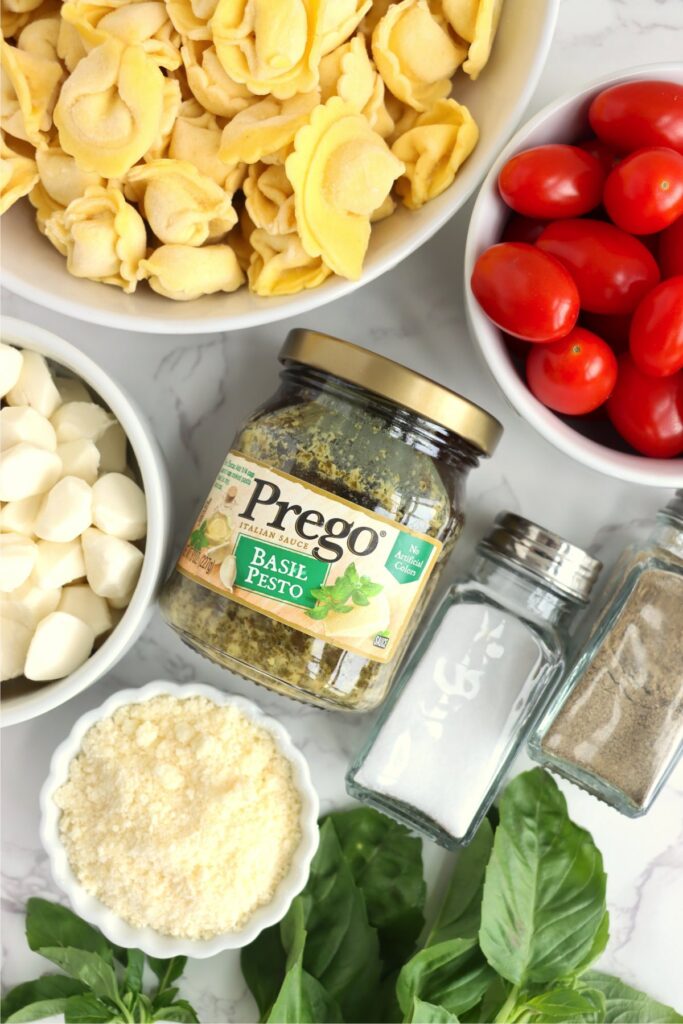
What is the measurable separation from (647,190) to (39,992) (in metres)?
1.16

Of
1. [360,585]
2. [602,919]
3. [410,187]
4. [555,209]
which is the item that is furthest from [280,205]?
[602,919]

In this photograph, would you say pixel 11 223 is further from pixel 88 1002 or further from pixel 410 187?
pixel 88 1002

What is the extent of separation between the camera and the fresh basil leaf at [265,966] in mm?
1122

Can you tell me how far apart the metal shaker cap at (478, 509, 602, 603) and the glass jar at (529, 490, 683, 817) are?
5cm

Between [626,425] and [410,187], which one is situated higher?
[410,187]

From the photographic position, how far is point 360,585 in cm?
91

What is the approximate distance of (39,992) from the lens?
1134mm

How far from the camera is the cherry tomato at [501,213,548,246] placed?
0.97 meters

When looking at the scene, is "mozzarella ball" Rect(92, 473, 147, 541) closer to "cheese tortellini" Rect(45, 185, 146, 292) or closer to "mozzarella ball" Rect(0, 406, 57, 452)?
"mozzarella ball" Rect(0, 406, 57, 452)

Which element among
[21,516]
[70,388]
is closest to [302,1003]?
[21,516]

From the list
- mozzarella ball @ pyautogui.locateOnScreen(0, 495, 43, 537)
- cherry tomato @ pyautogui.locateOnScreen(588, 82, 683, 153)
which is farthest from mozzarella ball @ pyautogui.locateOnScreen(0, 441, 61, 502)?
cherry tomato @ pyautogui.locateOnScreen(588, 82, 683, 153)

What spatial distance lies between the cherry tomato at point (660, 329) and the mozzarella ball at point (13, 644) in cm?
71

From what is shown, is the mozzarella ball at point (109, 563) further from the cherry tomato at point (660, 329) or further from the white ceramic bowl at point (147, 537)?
the cherry tomato at point (660, 329)

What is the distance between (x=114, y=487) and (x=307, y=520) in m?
0.24
